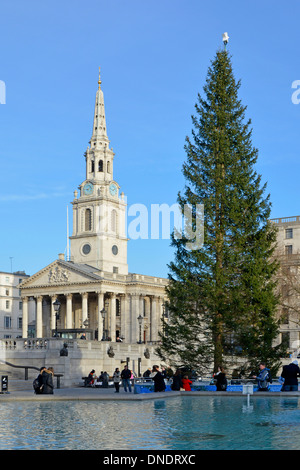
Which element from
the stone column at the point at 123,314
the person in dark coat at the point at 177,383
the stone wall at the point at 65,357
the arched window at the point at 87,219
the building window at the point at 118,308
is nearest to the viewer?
the person in dark coat at the point at 177,383

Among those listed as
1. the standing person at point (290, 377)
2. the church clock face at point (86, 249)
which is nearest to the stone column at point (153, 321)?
the church clock face at point (86, 249)

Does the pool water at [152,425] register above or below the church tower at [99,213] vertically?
below

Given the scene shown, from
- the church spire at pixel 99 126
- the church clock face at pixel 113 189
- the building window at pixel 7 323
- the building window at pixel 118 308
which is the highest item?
the church spire at pixel 99 126

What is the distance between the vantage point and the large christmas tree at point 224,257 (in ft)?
117

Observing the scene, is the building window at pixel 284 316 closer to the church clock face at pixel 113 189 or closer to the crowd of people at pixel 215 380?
the crowd of people at pixel 215 380

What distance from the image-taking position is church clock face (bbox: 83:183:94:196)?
10738 centimetres

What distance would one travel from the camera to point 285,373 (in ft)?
91.5

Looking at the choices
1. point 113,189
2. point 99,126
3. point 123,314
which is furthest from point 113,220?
point 123,314

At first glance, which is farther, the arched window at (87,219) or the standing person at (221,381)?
the arched window at (87,219)

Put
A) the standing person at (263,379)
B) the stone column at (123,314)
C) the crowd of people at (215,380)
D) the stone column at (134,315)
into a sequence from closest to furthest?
the crowd of people at (215,380)
the standing person at (263,379)
the stone column at (134,315)
the stone column at (123,314)

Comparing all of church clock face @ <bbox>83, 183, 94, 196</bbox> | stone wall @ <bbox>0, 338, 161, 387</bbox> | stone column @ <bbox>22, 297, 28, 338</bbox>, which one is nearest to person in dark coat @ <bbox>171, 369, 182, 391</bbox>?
stone wall @ <bbox>0, 338, 161, 387</bbox>

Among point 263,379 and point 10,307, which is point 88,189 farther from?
point 263,379
